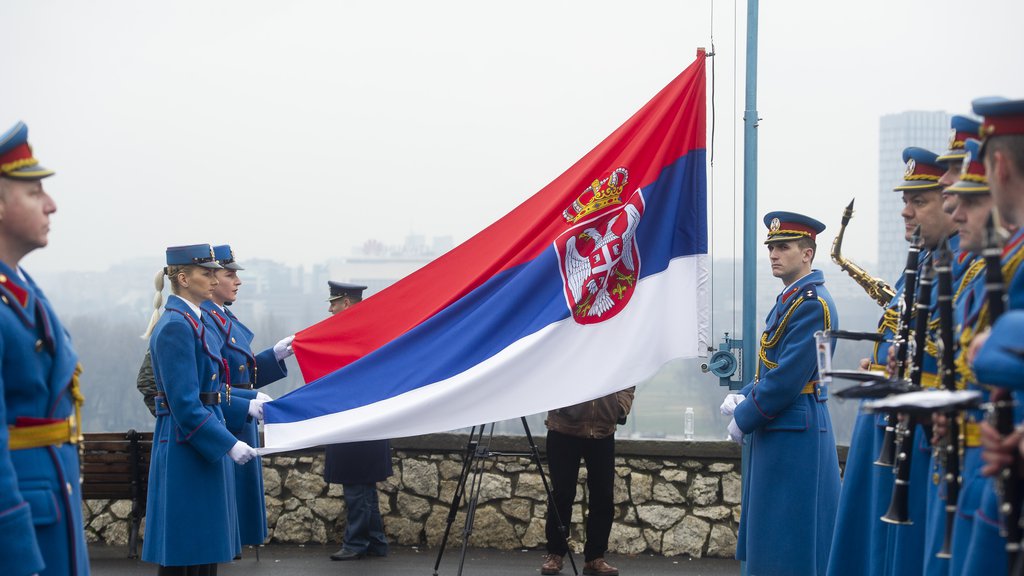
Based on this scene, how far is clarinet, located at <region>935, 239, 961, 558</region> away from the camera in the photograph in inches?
136

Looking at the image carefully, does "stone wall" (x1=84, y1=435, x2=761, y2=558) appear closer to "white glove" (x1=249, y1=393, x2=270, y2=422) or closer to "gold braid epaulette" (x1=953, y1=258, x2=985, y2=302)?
"white glove" (x1=249, y1=393, x2=270, y2=422)

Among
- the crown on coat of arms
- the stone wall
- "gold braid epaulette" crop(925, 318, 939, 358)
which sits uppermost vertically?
the crown on coat of arms

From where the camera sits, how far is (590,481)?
741 centimetres

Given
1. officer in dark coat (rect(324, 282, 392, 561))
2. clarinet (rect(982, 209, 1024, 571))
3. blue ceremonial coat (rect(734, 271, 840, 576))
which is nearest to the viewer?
clarinet (rect(982, 209, 1024, 571))

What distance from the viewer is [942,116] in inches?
588

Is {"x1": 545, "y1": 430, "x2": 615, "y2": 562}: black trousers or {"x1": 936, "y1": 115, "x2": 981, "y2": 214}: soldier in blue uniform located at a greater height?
{"x1": 936, "y1": 115, "x2": 981, "y2": 214}: soldier in blue uniform

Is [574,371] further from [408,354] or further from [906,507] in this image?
[906,507]

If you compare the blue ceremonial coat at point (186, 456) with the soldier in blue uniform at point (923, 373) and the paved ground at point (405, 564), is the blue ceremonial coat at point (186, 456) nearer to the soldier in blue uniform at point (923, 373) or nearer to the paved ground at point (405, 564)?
the paved ground at point (405, 564)

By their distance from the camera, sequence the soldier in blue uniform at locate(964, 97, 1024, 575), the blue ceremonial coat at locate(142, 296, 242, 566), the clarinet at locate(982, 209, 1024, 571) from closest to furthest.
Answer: the clarinet at locate(982, 209, 1024, 571), the soldier in blue uniform at locate(964, 97, 1024, 575), the blue ceremonial coat at locate(142, 296, 242, 566)

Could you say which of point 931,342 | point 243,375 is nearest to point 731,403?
point 931,342

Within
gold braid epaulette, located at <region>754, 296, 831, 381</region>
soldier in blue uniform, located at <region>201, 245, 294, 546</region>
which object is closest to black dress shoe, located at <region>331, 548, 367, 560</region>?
soldier in blue uniform, located at <region>201, 245, 294, 546</region>

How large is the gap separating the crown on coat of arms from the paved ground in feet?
8.91

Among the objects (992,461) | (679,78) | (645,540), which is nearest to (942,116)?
(645,540)

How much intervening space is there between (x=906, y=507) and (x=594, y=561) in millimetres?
3534
